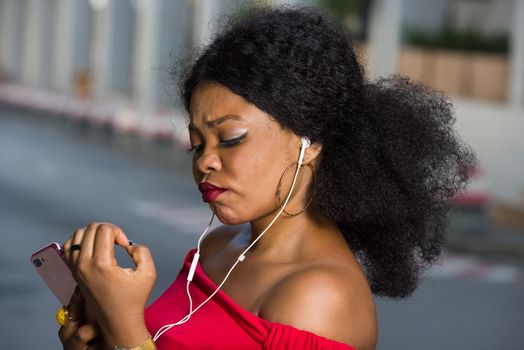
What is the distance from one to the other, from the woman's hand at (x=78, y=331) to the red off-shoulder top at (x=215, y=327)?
0.14 metres

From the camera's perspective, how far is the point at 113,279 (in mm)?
2098

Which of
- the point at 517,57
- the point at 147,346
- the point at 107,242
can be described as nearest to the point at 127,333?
the point at 147,346

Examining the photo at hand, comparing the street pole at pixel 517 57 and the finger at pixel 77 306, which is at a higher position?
the finger at pixel 77 306

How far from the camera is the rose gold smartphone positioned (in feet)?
7.72

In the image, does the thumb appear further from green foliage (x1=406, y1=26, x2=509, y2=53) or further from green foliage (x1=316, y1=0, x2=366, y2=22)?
green foliage (x1=316, y1=0, x2=366, y2=22)

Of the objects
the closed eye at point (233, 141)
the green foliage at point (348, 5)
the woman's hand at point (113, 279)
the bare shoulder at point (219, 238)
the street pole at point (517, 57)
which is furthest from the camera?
the green foliage at point (348, 5)

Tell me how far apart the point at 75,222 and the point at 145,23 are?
1711cm

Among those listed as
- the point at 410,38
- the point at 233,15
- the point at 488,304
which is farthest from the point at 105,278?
the point at 410,38

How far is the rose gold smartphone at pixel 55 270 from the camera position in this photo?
2352 millimetres

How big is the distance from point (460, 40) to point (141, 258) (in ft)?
61.3

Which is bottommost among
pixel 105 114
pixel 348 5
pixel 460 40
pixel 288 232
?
pixel 105 114

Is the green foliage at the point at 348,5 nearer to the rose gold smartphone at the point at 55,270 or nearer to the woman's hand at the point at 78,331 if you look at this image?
the rose gold smartphone at the point at 55,270

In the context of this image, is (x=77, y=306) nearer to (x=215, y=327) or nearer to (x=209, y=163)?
(x=215, y=327)

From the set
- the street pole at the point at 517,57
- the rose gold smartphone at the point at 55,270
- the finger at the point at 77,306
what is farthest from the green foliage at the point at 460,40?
the finger at the point at 77,306
